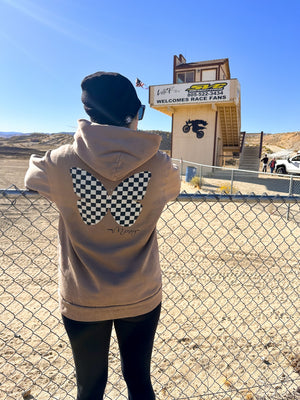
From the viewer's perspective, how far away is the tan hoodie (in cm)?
117

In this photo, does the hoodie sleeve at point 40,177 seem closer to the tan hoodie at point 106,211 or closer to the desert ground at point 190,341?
the tan hoodie at point 106,211

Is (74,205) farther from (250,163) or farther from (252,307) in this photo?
(250,163)

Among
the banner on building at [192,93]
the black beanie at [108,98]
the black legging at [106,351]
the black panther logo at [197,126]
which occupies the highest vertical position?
the banner on building at [192,93]

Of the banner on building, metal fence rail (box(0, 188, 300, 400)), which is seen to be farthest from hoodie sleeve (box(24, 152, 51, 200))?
the banner on building

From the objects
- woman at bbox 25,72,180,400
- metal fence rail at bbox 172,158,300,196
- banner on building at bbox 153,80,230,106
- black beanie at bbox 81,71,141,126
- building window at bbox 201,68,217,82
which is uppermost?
building window at bbox 201,68,217,82

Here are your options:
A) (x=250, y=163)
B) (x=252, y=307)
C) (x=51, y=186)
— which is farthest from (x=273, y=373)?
(x=250, y=163)

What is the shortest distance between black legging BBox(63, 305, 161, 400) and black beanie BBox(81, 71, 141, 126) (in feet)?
2.99

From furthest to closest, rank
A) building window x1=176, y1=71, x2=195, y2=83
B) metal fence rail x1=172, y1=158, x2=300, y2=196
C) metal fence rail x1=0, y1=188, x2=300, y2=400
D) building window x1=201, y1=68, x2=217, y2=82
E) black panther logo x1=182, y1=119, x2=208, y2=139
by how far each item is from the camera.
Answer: building window x1=176, y1=71, x2=195, y2=83 → building window x1=201, y1=68, x2=217, y2=82 → black panther logo x1=182, y1=119, x2=208, y2=139 → metal fence rail x1=172, y1=158, x2=300, y2=196 → metal fence rail x1=0, y1=188, x2=300, y2=400

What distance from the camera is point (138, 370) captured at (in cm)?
149

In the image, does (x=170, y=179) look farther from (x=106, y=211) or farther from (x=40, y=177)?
(x=40, y=177)

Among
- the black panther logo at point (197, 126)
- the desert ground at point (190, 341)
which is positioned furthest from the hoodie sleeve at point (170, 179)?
the black panther logo at point (197, 126)

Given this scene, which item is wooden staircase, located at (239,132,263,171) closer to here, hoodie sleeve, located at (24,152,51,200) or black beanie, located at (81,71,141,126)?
black beanie, located at (81,71,141,126)

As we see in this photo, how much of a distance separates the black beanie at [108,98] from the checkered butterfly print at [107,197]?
245mm

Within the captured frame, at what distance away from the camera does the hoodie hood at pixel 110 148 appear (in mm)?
1141
